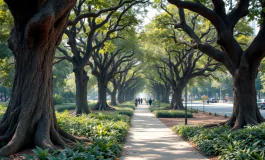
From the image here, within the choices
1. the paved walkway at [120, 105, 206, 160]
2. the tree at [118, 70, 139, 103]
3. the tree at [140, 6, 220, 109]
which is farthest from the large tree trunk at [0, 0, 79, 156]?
the tree at [118, 70, 139, 103]

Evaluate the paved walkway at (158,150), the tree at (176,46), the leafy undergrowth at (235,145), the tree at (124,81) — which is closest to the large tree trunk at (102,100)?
the tree at (176,46)

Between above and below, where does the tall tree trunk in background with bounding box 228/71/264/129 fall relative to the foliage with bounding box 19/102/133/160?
above

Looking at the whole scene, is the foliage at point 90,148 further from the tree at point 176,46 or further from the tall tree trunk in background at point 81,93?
the tall tree trunk in background at point 81,93

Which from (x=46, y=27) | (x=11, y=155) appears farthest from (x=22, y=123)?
(x=46, y=27)

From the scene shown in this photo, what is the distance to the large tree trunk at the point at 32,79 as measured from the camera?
7.35 meters

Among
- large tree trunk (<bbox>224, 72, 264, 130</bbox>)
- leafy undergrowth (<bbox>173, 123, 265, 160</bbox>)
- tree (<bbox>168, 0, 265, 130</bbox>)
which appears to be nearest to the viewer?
leafy undergrowth (<bbox>173, 123, 265, 160</bbox>)

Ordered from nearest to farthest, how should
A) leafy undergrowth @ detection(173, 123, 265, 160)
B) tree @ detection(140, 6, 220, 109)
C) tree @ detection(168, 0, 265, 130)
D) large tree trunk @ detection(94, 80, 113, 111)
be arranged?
1. leafy undergrowth @ detection(173, 123, 265, 160)
2. tree @ detection(168, 0, 265, 130)
3. tree @ detection(140, 6, 220, 109)
4. large tree trunk @ detection(94, 80, 113, 111)

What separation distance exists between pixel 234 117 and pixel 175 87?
2133cm

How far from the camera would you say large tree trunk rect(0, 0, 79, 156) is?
24.1 feet

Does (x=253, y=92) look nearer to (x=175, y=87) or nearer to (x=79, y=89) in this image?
(x=79, y=89)

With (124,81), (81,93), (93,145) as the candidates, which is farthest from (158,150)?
(124,81)

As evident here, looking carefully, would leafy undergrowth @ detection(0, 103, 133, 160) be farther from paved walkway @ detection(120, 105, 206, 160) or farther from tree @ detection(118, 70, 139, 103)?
tree @ detection(118, 70, 139, 103)

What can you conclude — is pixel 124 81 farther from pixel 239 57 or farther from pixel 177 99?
pixel 239 57

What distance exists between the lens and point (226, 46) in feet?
38.9
